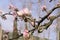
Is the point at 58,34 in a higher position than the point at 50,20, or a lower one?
lower

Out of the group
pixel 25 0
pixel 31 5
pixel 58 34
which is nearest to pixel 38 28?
pixel 31 5

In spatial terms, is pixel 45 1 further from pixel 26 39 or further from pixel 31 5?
pixel 26 39

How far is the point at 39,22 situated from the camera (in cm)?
77

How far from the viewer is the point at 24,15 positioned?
713 mm

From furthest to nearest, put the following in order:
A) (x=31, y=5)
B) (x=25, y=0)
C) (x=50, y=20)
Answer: (x=25, y=0), (x=31, y=5), (x=50, y=20)

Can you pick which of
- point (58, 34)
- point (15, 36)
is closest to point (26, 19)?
point (15, 36)

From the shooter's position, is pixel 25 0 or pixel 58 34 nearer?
pixel 25 0

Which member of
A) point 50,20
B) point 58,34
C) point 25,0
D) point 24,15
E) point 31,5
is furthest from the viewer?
point 58,34

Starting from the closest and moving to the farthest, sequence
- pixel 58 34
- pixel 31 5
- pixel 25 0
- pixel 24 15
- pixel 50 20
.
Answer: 1. pixel 24 15
2. pixel 50 20
3. pixel 31 5
4. pixel 25 0
5. pixel 58 34

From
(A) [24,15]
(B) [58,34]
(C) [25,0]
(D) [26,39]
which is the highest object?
(C) [25,0]

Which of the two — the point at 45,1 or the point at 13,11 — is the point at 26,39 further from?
the point at 45,1

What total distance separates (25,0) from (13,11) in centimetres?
67

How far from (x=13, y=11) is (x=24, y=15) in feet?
0.34

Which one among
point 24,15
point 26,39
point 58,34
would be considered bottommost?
point 58,34
